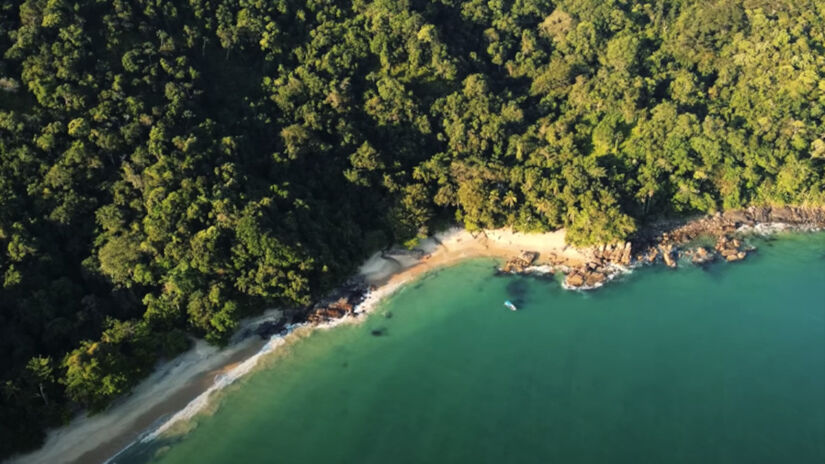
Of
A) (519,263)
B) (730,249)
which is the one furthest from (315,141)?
(730,249)

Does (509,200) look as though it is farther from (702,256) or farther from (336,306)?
(336,306)

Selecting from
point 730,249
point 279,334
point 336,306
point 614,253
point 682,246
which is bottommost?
point 730,249

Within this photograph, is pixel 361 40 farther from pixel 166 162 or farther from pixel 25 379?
pixel 25 379

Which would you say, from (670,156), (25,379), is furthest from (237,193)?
(670,156)

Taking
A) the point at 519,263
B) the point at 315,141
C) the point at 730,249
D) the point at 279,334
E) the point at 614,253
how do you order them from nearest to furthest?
the point at 279,334 → the point at 614,253 → the point at 519,263 → the point at 315,141 → the point at 730,249

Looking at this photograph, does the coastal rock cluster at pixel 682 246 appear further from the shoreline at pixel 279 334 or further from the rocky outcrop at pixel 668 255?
the shoreline at pixel 279 334

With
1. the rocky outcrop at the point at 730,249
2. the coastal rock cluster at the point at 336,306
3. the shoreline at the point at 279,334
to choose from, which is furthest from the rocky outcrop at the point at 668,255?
the coastal rock cluster at the point at 336,306
